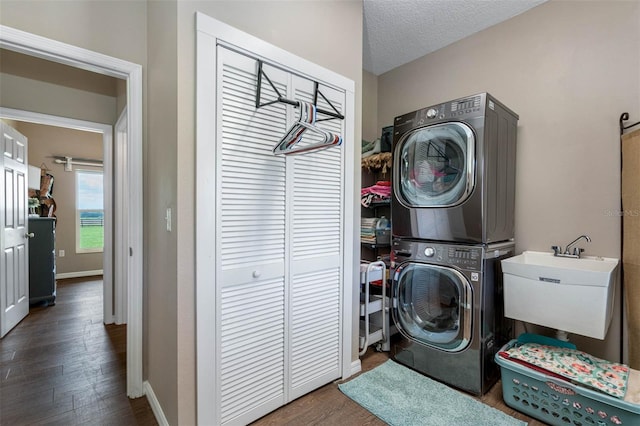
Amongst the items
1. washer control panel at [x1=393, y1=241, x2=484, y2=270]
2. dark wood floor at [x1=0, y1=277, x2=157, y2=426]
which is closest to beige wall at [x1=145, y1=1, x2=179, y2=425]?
dark wood floor at [x1=0, y1=277, x2=157, y2=426]

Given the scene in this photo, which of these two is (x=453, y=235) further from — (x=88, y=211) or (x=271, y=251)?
(x=88, y=211)

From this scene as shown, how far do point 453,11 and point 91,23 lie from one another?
242cm

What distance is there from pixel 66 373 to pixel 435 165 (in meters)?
3.02

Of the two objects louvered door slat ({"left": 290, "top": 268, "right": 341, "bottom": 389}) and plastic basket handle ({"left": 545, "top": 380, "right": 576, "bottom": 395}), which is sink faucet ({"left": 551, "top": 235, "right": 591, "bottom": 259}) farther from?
louvered door slat ({"left": 290, "top": 268, "right": 341, "bottom": 389})

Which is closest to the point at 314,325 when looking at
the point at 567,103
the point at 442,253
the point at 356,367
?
the point at 356,367

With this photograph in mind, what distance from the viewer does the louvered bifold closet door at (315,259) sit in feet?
5.83

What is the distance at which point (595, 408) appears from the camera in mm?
1478

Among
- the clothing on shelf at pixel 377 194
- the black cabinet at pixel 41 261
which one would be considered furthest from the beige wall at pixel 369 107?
the black cabinet at pixel 41 261

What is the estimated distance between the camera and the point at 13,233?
9.62 feet

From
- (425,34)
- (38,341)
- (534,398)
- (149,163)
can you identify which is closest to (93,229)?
(38,341)

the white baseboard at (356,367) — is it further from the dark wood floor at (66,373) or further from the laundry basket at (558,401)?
the dark wood floor at (66,373)

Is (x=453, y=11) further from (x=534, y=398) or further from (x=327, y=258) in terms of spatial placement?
(x=534, y=398)

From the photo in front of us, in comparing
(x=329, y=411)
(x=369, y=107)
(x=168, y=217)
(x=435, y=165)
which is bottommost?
(x=329, y=411)

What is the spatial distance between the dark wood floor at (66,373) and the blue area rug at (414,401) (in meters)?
1.27
